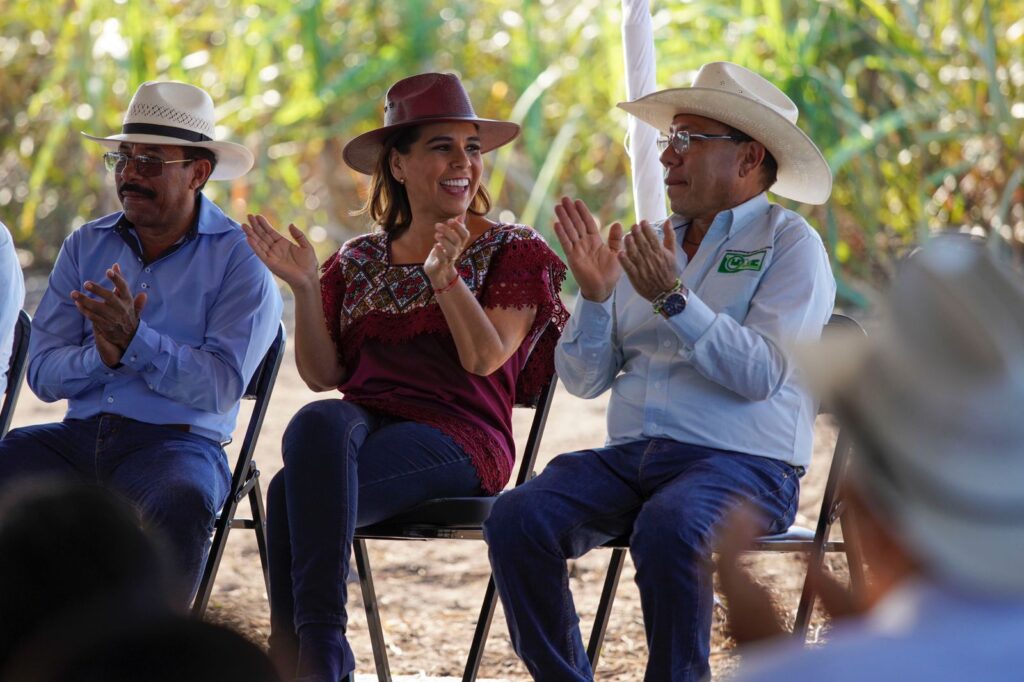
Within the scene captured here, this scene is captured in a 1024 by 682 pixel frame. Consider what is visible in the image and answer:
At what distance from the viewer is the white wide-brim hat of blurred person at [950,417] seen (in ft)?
3.36

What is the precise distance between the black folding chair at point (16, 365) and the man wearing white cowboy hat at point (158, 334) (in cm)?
6

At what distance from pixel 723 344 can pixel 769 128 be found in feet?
2.11

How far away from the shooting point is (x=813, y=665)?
3.41ft

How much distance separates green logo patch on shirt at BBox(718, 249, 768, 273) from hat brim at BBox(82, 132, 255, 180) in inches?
58.2

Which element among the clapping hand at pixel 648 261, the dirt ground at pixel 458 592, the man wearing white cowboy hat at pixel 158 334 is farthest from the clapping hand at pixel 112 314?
the clapping hand at pixel 648 261

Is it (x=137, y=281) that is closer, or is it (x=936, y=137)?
(x=137, y=281)

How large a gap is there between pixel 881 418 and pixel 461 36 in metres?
6.77

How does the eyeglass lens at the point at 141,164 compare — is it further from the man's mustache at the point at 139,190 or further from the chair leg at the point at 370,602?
the chair leg at the point at 370,602

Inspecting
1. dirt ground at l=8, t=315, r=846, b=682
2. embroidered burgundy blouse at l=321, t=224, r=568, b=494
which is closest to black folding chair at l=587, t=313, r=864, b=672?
embroidered burgundy blouse at l=321, t=224, r=568, b=494

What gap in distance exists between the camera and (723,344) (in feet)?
9.96

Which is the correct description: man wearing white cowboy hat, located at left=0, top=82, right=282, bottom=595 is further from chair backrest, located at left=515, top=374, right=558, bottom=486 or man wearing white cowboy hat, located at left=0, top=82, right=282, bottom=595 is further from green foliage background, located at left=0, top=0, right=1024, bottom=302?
green foliage background, located at left=0, top=0, right=1024, bottom=302

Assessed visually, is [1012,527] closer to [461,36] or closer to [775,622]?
[775,622]

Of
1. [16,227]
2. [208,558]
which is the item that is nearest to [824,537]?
[208,558]

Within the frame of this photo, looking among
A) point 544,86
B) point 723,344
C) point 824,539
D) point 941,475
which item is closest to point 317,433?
point 723,344
